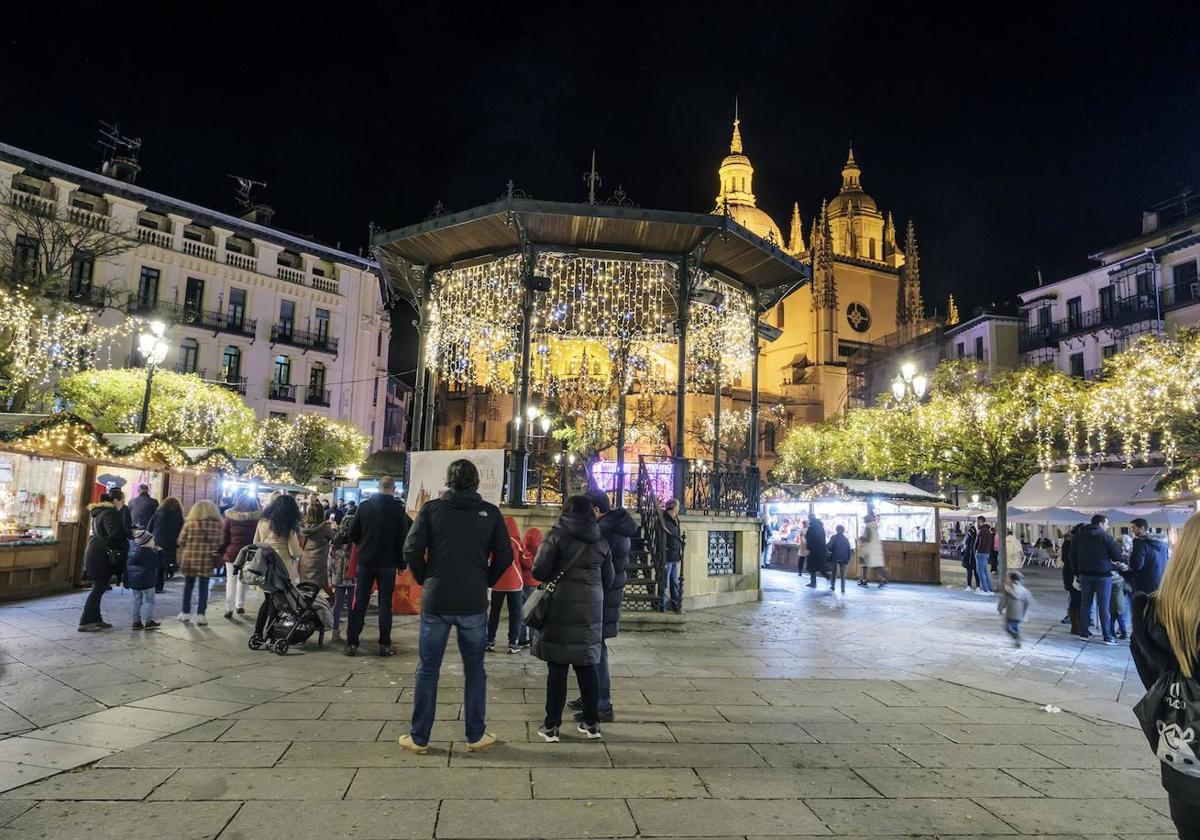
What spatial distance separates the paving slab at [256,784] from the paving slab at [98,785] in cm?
10

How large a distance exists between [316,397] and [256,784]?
4170 centimetres

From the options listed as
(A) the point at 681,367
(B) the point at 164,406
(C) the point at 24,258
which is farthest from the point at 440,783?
(C) the point at 24,258

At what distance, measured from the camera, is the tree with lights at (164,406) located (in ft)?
90.8

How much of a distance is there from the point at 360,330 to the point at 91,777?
4400 centimetres

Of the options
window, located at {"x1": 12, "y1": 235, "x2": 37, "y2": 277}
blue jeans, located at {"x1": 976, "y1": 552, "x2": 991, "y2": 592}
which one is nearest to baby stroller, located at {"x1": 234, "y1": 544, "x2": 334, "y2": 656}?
blue jeans, located at {"x1": 976, "y1": 552, "x2": 991, "y2": 592}

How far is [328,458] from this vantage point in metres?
37.6

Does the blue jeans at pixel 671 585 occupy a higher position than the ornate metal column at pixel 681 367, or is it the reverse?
the ornate metal column at pixel 681 367

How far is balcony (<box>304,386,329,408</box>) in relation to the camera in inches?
1684

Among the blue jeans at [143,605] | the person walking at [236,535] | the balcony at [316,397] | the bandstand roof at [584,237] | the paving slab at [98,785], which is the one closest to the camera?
the paving slab at [98,785]

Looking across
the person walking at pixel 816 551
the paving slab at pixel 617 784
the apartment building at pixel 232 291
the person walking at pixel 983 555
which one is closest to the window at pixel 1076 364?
the person walking at pixel 983 555

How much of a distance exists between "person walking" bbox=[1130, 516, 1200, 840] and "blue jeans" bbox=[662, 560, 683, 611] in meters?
8.50

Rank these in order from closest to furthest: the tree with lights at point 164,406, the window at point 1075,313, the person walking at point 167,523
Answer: the person walking at point 167,523, the tree with lights at point 164,406, the window at point 1075,313

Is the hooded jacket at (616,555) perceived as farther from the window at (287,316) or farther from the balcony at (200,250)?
the window at (287,316)

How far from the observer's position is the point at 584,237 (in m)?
13.2
